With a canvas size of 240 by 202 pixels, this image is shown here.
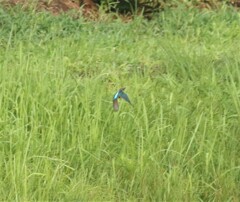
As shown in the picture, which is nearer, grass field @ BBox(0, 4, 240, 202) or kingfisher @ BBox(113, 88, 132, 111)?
grass field @ BBox(0, 4, 240, 202)

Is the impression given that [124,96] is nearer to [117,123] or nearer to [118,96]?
[118,96]

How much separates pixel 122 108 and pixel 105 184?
68 cm

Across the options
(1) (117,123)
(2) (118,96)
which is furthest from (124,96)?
(1) (117,123)

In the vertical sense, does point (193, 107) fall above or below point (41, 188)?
above

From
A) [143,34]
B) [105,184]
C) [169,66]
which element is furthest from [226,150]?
[143,34]

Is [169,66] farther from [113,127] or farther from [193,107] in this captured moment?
[113,127]

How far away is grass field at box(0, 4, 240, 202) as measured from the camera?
4070 mm

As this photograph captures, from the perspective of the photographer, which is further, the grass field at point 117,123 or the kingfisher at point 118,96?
the kingfisher at point 118,96

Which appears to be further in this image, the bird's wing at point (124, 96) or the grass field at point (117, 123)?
the bird's wing at point (124, 96)

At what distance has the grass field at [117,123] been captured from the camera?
4.07 m

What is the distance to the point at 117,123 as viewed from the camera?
4477 mm

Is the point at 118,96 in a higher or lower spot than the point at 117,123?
higher

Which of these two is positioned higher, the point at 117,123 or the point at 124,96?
the point at 124,96

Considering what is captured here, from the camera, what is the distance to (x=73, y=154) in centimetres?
425
